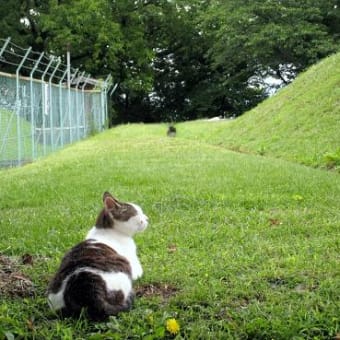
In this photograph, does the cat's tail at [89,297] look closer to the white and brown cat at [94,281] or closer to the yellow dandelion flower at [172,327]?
the white and brown cat at [94,281]

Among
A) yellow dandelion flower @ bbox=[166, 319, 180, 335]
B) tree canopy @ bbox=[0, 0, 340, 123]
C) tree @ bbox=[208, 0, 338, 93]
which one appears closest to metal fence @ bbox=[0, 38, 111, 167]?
tree canopy @ bbox=[0, 0, 340, 123]

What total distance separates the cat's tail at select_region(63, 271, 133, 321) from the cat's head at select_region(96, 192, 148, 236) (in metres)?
0.77

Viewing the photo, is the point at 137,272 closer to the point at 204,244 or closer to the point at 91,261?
the point at 91,261

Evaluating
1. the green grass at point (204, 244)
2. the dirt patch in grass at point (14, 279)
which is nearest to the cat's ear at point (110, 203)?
the green grass at point (204, 244)

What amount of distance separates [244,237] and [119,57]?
28.9m

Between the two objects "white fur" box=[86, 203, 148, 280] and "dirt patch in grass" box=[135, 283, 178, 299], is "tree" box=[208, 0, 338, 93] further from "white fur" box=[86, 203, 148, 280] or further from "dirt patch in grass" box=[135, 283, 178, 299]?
"dirt patch in grass" box=[135, 283, 178, 299]

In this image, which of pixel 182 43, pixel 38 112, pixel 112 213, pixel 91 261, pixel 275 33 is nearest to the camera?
pixel 91 261

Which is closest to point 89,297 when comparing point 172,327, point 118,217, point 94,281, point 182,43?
point 94,281

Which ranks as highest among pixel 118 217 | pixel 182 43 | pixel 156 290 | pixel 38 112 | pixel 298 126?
pixel 182 43

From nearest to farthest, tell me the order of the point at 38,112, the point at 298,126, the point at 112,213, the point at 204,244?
the point at 112,213
the point at 204,244
the point at 298,126
the point at 38,112

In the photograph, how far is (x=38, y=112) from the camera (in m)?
16.0

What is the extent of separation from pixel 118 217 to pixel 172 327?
102 cm

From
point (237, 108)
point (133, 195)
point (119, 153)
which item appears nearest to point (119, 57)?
point (237, 108)

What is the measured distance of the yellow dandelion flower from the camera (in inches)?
121
